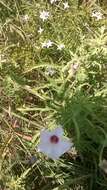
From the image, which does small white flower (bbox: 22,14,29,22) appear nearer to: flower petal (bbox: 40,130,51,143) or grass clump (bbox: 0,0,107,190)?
grass clump (bbox: 0,0,107,190)

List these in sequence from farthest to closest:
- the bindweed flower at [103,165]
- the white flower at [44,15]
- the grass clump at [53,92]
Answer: the white flower at [44,15] < the grass clump at [53,92] < the bindweed flower at [103,165]

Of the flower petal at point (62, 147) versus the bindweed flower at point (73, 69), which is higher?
the bindweed flower at point (73, 69)

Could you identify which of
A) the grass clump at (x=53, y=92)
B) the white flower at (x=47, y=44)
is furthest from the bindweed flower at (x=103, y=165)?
the white flower at (x=47, y=44)

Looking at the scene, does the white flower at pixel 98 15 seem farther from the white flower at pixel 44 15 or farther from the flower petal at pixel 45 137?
the flower petal at pixel 45 137

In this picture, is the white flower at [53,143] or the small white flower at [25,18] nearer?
the white flower at [53,143]

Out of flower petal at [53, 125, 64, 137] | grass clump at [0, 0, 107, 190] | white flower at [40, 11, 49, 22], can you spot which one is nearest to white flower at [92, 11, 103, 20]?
grass clump at [0, 0, 107, 190]

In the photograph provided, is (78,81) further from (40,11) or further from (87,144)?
(40,11)
